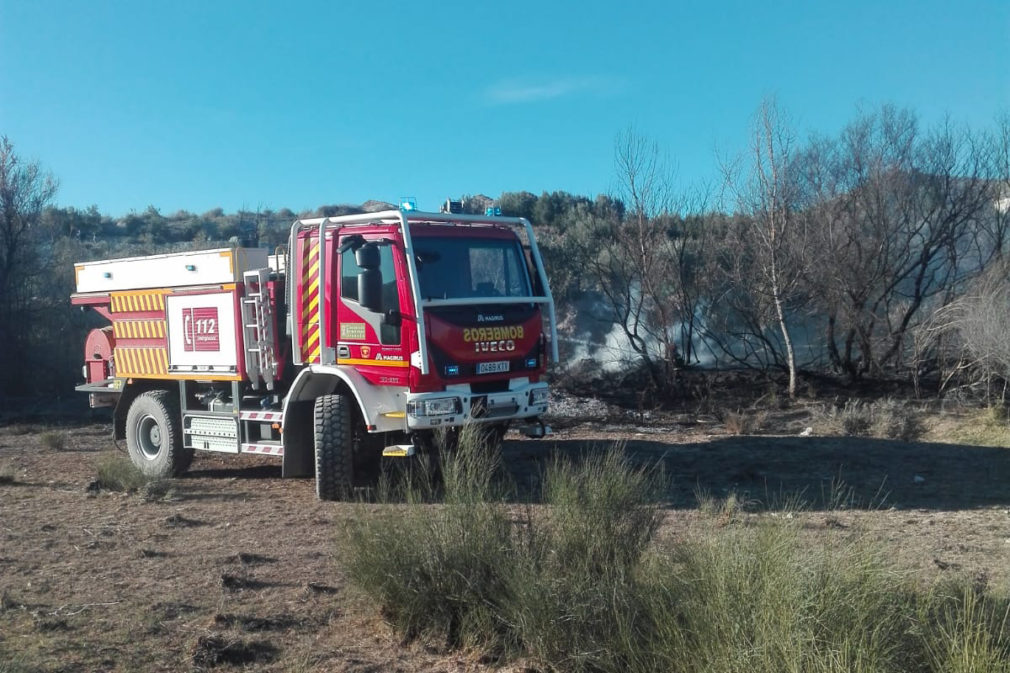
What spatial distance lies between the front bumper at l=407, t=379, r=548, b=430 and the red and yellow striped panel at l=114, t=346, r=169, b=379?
4.46 m

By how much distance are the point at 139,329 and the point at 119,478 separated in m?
2.41

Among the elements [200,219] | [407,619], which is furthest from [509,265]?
[200,219]

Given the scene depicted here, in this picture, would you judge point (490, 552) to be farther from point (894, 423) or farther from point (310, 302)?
point (894, 423)

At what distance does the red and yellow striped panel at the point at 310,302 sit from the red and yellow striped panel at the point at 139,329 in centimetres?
268

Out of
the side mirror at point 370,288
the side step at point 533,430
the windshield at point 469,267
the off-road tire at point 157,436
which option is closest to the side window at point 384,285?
the side mirror at point 370,288

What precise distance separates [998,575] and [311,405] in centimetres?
694

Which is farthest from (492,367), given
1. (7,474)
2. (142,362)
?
(7,474)

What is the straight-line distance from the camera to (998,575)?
6109 mm

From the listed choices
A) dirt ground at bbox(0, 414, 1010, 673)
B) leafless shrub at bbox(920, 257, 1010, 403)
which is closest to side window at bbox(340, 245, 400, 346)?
dirt ground at bbox(0, 414, 1010, 673)

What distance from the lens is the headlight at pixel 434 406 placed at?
8891 millimetres

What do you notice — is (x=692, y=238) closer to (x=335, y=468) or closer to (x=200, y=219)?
(x=335, y=468)

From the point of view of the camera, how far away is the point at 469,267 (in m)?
9.68

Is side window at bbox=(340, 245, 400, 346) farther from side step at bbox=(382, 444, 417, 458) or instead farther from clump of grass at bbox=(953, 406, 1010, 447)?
clump of grass at bbox=(953, 406, 1010, 447)

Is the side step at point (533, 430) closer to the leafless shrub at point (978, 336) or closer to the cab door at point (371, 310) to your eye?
the cab door at point (371, 310)
